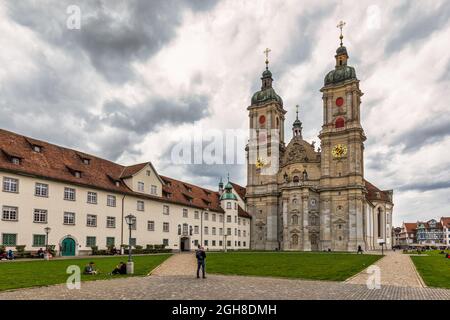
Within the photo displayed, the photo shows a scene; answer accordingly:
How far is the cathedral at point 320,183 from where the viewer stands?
3000 inches

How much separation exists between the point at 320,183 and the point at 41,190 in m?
59.2

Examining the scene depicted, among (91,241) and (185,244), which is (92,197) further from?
(185,244)

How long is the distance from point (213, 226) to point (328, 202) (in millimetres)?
26190

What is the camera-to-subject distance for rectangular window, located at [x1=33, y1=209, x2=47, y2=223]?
37875 millimetres

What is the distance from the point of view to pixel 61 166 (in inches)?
1684

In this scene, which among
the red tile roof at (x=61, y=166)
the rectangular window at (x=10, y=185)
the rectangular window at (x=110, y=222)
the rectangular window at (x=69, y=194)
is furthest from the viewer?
the rectangular window at (x=110, y=222)

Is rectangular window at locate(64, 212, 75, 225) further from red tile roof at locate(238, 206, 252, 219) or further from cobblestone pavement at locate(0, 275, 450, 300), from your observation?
red tile roof at locate(238, 206, 252, 219)

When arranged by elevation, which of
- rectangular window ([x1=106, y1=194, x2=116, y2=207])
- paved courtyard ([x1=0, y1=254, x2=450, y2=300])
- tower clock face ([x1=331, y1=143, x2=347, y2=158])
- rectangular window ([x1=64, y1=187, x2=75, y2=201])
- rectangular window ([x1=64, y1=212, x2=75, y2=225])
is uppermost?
tower clock face ([x1=331, y1=143, x2=347, y2=158])

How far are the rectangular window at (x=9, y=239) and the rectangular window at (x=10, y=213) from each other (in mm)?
1545

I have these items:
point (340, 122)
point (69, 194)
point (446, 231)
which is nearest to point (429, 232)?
point (446, 231)

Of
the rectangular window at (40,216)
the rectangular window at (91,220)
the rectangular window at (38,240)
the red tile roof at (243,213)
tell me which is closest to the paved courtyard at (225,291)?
the rectangular window at (38,240)

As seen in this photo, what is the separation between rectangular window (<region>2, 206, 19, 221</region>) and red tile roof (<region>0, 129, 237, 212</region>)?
3687 mm

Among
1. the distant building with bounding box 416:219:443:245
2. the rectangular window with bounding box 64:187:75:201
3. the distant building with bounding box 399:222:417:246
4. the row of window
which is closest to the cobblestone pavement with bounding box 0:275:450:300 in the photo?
the row of window

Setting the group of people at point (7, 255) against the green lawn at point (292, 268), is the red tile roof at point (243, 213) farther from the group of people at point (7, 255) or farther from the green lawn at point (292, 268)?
the group of people at point (7, 255)
